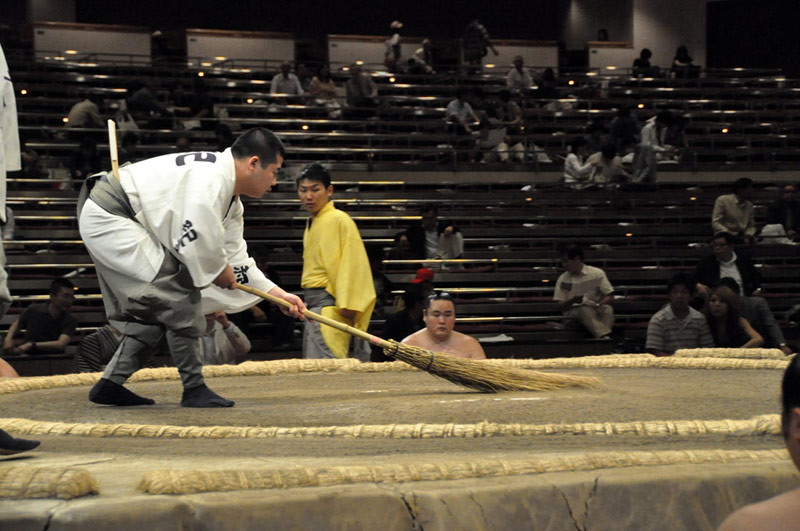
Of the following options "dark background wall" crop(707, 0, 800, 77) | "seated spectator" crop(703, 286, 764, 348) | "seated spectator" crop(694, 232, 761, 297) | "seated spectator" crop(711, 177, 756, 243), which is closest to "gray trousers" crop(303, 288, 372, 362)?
"seated spectator" crop(703, 286, 764, 348)

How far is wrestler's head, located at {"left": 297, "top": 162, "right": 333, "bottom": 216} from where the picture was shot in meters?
3.96

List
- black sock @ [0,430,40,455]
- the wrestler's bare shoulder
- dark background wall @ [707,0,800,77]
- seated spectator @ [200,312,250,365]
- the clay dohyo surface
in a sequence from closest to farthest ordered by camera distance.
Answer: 1. the wrestler's bare shoulder
2. black sock @ [0,430,40,455]
3. the clay dohyo surface
4. seated spectator @ [200,312,250,365]
5. dark background wall @ [707,0,800,77]

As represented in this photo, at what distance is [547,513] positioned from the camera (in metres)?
1.58

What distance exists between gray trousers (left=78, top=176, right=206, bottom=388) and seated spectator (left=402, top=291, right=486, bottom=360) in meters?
1.21

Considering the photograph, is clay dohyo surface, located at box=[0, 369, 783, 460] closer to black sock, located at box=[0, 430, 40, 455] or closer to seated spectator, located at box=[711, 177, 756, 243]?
black sock, located at box=[0, 430, 40, 455]

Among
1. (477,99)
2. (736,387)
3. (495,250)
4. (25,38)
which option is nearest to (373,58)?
(477,99)

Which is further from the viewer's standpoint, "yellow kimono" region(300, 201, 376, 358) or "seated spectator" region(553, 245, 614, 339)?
"seated spectator" region(553, 245, 614, 339)

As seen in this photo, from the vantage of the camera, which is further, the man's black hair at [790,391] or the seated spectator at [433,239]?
the seated spectator at [433,239]

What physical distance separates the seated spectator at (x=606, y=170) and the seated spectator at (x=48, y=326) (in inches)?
192

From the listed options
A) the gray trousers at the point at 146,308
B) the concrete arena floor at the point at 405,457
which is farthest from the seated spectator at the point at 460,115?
the gray trousers at the point at 146,308

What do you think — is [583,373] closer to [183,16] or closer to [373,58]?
[373,58]

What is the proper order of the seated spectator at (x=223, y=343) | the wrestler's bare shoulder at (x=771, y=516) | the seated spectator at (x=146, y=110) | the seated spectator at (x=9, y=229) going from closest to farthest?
the wrestler's bare shoulder at (x=771, y=516) → the seated spectator at (x=223, y=343) → the seated spectator at (x=9, y=229) → the seated spectator at (x=146, y=110)

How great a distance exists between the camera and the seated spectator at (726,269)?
5.50 meters

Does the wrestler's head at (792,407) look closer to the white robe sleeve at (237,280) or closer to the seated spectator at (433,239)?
the white robe sleeve at (237,280)
